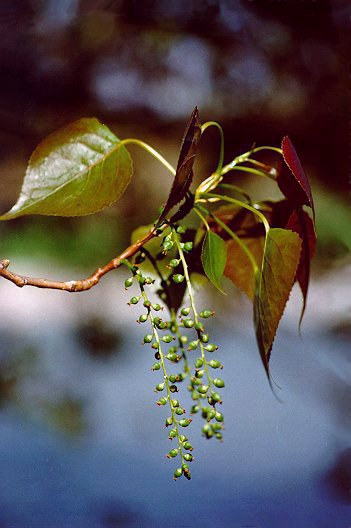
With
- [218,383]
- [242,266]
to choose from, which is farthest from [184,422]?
[242,266]

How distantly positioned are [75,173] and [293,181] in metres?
0.15

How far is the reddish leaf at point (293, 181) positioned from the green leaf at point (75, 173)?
0.37 feet

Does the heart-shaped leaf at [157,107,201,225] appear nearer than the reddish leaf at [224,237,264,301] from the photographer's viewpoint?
Yes

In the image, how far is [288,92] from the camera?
1.23m

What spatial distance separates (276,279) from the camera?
1.10 feet

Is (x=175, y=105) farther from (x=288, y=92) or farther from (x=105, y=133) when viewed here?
(x=105, y=133)

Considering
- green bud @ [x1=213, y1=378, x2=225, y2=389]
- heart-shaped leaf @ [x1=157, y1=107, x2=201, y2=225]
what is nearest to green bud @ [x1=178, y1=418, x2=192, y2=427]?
green bud @ [x1=213, y1=378, x2=225, y2=389]

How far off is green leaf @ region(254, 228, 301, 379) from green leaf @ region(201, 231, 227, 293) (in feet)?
0.10

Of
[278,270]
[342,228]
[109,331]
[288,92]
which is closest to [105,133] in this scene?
[278,270]

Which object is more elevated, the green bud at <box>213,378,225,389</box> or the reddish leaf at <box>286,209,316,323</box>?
the reddish leaf at <box>286,209,316,323</box>

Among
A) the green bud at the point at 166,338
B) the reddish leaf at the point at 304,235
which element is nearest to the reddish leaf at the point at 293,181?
the reddish leaf at the point at 304,235

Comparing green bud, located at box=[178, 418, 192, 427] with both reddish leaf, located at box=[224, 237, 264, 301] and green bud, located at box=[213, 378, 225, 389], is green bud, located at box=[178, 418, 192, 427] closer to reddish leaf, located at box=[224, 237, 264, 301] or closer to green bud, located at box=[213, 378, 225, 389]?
green bud, located at box=[213, 378, 225, 389]

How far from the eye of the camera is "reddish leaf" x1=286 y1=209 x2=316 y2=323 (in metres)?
0.37

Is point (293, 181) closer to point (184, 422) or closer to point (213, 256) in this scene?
point (213, 256)
